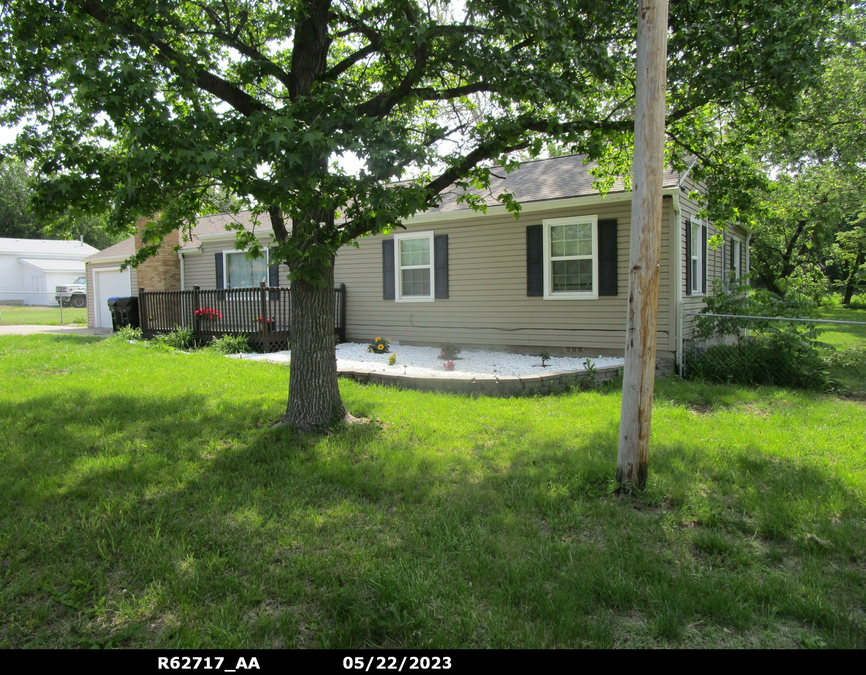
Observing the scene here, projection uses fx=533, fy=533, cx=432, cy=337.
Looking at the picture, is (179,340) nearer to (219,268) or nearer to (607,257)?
(219,268)

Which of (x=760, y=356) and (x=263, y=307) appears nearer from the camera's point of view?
(x=760, y=356)

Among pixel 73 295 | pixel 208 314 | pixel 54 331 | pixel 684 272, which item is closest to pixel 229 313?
pixel 208 314

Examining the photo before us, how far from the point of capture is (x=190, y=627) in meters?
2.26

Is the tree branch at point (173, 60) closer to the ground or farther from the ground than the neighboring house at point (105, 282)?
farther from the ground

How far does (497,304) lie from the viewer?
10258mm

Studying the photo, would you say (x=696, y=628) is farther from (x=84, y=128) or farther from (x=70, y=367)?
(x=70, y=367)

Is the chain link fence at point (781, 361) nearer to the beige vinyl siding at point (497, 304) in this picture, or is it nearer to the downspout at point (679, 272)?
the downspout at point (679, 272)

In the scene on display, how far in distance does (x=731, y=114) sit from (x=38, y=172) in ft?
25.6

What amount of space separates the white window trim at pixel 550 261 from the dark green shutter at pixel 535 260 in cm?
8

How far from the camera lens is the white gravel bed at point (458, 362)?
784 cm

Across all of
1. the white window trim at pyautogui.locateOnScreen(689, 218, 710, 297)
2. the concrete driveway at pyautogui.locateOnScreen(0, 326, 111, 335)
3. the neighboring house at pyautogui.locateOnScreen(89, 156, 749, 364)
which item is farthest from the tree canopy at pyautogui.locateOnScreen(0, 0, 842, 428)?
the concrete driveway at pyautogui.locateOnScreen(0, 326, 111, 335)

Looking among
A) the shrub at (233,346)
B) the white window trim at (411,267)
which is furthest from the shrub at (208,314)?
the white window trim at (411,267)

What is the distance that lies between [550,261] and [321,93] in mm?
6001
